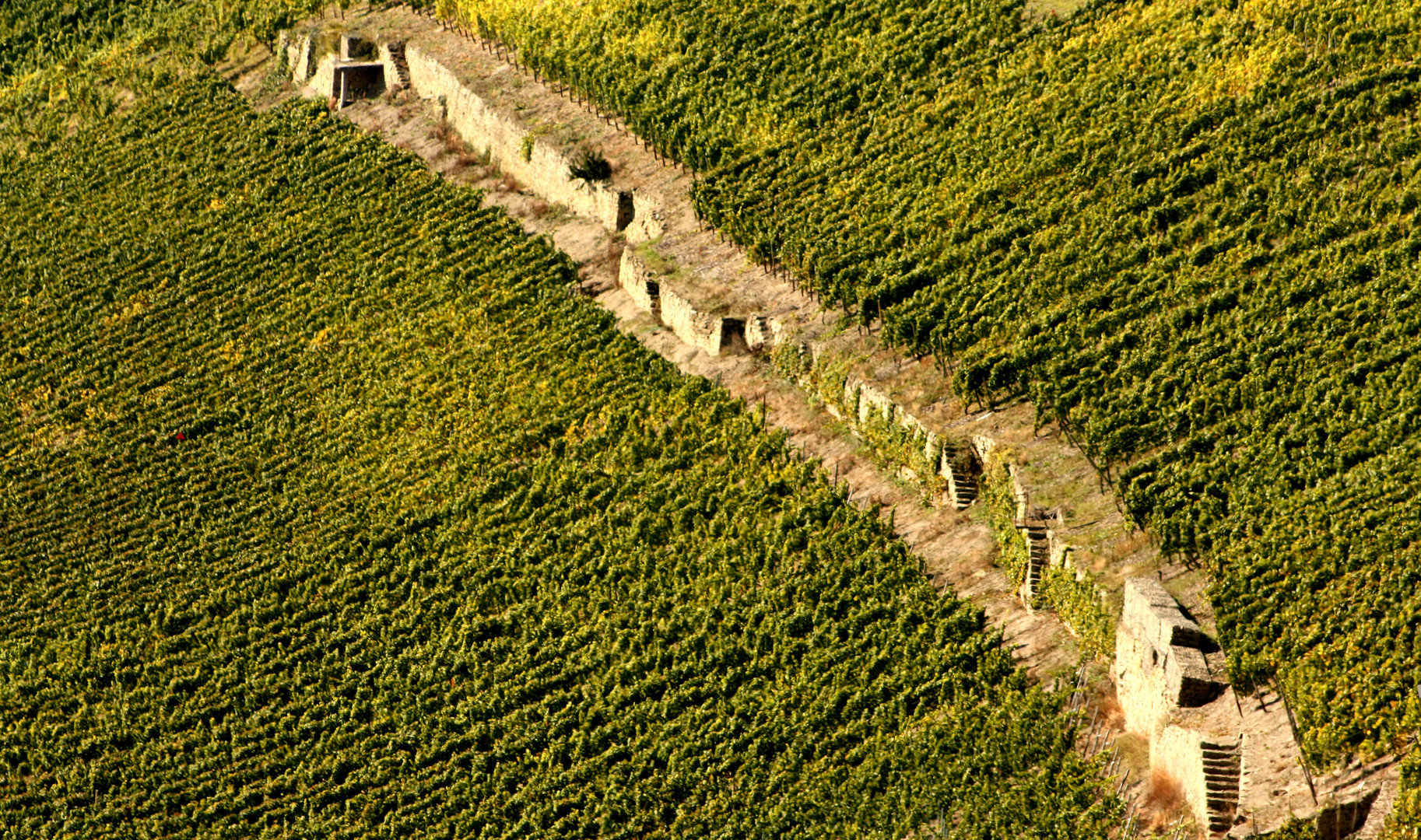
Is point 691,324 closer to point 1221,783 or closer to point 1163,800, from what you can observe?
point 1163,800

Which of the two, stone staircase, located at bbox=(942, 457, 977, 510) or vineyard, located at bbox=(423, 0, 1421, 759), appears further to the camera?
stone staircase, located at bbox=(942, 457, 977, 510)

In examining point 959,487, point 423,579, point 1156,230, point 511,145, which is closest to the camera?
point 959,487

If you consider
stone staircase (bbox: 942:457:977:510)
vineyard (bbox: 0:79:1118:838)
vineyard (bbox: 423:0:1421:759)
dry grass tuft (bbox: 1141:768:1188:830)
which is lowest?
vineyard (bbox: 0:79:1118:838)

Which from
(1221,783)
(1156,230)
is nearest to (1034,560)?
(1221,783)

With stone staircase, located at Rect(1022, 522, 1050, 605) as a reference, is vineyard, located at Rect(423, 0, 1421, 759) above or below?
above

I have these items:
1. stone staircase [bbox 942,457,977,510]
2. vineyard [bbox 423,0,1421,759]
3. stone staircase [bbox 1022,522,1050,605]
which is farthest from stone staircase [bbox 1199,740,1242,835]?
stone staircase [bbox 942,457,977,510]

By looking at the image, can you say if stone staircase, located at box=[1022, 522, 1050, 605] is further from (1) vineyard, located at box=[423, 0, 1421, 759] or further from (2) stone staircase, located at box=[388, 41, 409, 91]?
(2) stone staircase, located at box=[388, 41, 409, 91]

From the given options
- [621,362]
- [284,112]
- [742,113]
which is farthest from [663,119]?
[284,112]
